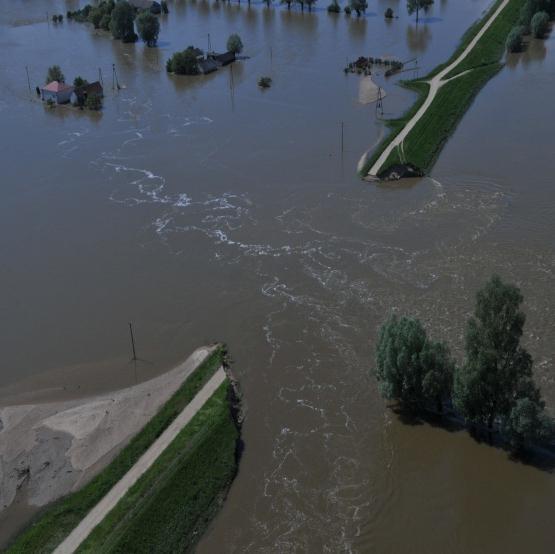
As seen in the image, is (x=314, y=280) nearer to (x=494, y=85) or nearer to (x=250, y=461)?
(x=250, y=461)

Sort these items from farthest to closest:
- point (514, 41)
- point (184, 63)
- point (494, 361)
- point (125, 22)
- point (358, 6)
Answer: point (358, 6) → point (125, 22) → point (514, 41) → point (184, 63) → point (494, 361)

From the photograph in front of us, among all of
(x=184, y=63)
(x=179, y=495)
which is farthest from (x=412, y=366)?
(x=184, y=63)

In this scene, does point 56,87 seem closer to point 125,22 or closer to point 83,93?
point 83,93

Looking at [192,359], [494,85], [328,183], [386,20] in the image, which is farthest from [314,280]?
[386,20]

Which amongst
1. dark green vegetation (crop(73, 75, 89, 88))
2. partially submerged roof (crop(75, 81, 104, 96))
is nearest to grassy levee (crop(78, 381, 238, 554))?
partially submerged roof (crop(75, 81, 104, 96))

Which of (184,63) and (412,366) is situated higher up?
(184,63)

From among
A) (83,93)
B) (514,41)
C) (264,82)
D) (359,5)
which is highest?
(359,5)
